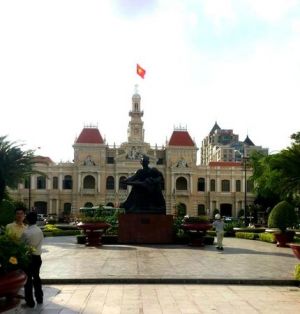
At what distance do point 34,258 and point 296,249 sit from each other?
483 cm

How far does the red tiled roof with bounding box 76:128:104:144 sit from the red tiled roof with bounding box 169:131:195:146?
11226mm

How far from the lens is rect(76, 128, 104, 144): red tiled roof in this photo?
8316 cm

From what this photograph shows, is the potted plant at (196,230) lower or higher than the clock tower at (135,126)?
lower

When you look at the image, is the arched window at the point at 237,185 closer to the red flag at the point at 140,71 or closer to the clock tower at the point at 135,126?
the clock tower at the point at 135,126

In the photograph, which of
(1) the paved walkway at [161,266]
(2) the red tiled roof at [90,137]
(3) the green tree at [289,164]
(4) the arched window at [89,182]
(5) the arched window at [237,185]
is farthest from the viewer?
(5) the arched window at [237,185]

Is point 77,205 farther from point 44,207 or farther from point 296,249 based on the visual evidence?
point 296,249

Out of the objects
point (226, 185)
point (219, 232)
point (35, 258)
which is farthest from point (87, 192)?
point (35, 258)

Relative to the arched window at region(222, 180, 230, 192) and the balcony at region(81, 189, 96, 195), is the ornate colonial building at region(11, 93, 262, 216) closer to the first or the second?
the arched window at region(222, 180, 230, 192)

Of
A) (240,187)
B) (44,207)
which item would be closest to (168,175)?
(240,187)

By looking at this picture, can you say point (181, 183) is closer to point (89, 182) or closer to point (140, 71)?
point (89, 182)

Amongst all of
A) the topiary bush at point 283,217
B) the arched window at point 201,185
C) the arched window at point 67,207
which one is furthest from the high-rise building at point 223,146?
the topiary bush at point 283,217

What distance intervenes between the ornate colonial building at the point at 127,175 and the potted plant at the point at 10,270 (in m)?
73.7

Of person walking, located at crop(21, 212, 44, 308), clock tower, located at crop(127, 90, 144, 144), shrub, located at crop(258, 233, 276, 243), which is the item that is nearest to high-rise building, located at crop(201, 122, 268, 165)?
clock tower, located at crop(127, 90, 144, 144)

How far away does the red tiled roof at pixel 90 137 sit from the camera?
273ft
